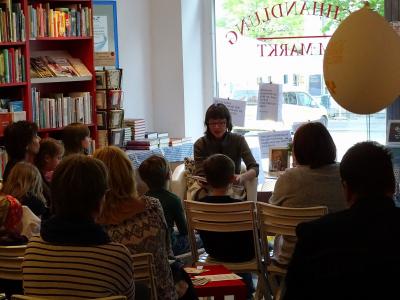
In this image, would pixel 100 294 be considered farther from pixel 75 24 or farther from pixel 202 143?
pixel 75 24

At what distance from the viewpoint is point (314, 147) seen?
12.7ft

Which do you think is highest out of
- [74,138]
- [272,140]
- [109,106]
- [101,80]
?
[101,80]

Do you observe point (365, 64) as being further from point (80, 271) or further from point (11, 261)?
point (80, 271)

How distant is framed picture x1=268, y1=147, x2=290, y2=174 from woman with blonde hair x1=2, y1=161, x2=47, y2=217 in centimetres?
220

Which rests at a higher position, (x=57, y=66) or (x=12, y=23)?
(x=12, y=23)

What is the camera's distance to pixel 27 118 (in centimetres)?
594

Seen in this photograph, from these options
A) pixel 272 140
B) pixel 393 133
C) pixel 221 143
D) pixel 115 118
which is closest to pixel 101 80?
pixel 115 118

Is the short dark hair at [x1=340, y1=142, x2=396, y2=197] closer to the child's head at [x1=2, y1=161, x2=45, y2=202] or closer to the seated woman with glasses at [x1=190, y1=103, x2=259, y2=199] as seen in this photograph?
the child's head at [x1=2, y1=161, x2=45, y2=202]

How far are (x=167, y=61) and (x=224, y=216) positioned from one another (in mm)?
3507

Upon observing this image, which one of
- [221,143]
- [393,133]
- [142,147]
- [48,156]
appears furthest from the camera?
[142,147]

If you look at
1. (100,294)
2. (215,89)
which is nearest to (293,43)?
(215,89)

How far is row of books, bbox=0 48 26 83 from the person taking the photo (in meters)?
5.73

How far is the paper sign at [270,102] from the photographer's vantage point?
21.9ft

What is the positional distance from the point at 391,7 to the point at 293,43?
1.12 meters
